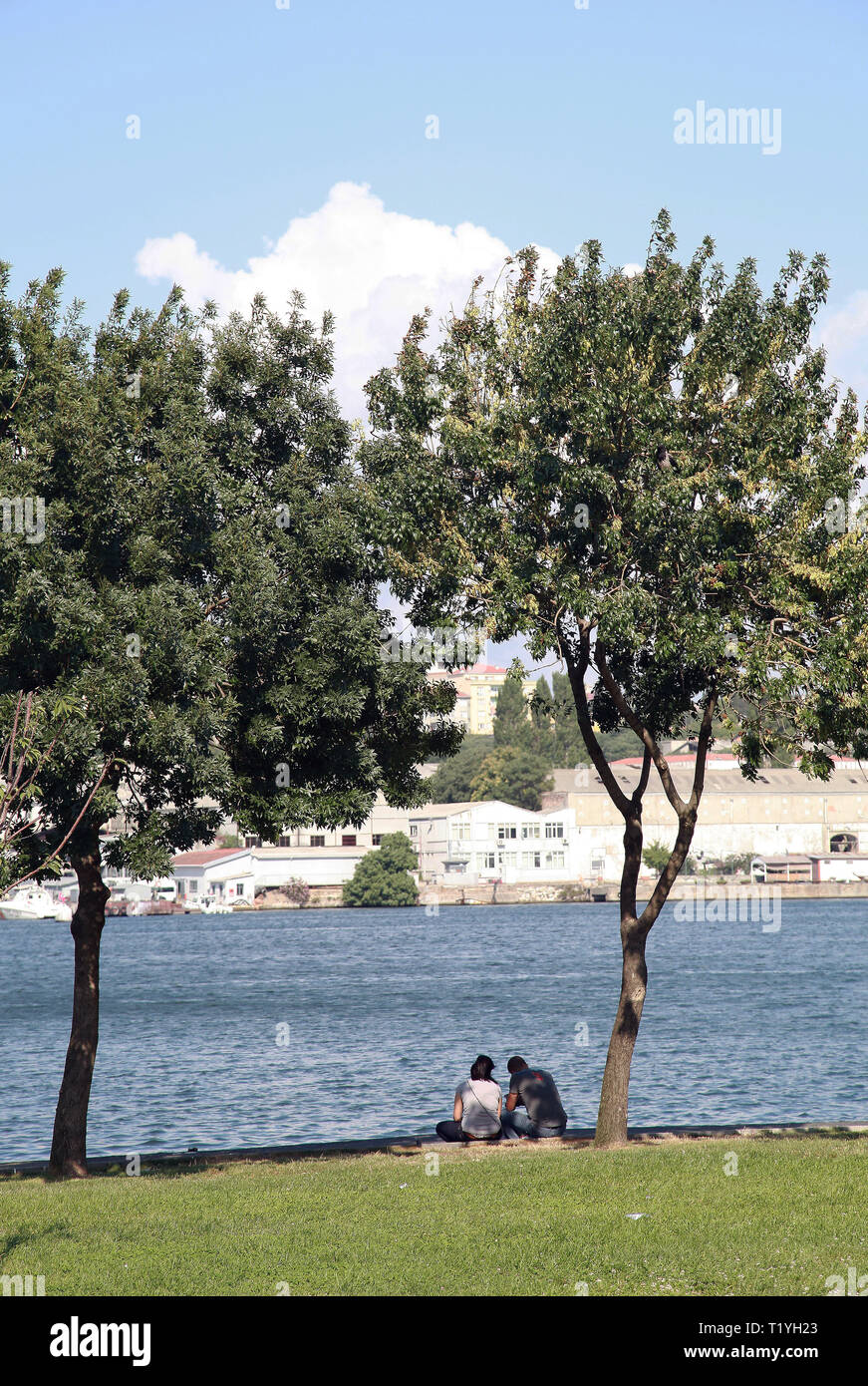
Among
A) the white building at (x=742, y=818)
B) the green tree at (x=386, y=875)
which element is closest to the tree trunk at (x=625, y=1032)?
the green tree at (x=386, y=875)

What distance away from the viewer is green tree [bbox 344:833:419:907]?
167500 millimetres

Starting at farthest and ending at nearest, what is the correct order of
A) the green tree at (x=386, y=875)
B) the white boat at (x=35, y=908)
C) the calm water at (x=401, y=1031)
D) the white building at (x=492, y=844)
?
the white boat at (x=35, y=908) → the white building at (x=492, y=844) → the green tree at (x=386, y=875) → the calm water at (x=401, y=1031)

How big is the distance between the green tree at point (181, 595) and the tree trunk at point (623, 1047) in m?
4.40

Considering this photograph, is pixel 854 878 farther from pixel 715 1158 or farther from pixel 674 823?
pixel 715 1158

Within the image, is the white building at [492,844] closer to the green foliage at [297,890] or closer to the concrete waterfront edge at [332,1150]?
the green foliage at [297,890]

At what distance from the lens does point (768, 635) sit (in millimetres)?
17875

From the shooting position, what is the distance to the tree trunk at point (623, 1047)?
1931 cm

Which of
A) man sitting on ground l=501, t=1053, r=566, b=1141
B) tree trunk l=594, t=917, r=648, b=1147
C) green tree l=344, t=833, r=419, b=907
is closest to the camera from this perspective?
tree trunk l=594, t=917, r=648, b=1147

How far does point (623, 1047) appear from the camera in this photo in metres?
19.5

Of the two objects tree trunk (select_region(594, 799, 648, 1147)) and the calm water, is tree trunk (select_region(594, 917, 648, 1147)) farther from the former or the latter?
the calm water

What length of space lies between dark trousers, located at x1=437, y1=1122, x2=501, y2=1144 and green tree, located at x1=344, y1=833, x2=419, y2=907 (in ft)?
483

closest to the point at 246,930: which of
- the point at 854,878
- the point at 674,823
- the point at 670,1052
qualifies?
the point at 674,823

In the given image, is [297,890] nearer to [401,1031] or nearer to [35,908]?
[35,908]

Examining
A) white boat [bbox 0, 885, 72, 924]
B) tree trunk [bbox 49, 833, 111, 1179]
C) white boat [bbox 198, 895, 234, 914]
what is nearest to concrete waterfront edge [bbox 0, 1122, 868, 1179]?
tree trunk [bbox 49, 833, 111, 1179]
